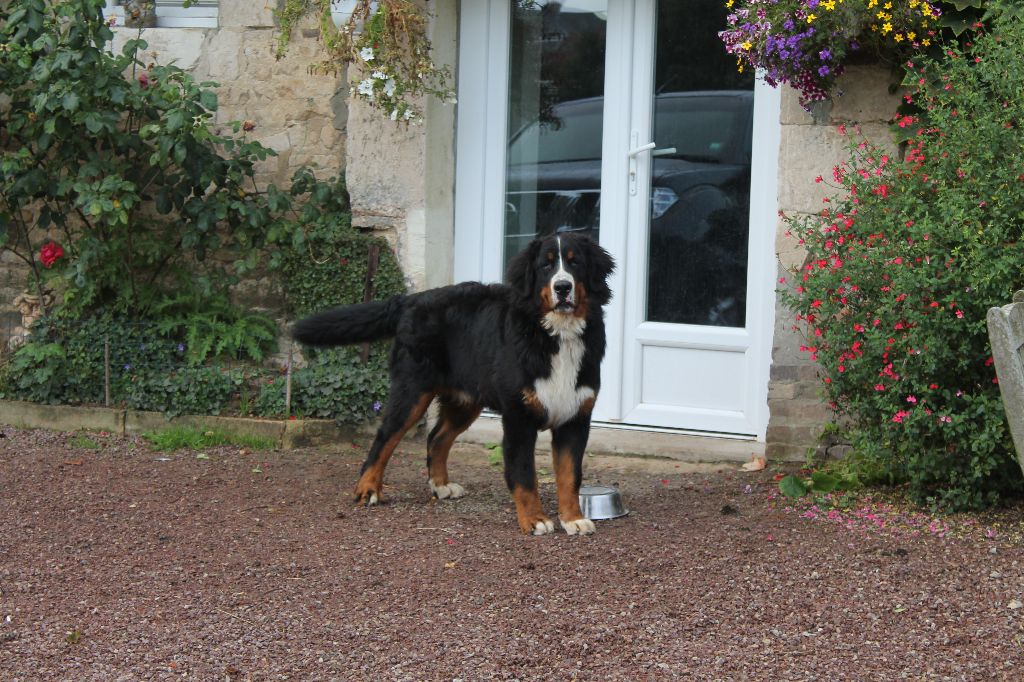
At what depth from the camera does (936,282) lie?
4.34m

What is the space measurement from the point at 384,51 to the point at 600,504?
268 centimetres

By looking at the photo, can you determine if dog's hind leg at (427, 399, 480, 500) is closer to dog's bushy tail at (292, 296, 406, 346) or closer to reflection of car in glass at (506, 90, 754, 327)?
dog's bushy tail at (292, 296, 406, 346)

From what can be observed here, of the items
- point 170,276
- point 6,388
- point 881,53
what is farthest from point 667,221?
point 6,388

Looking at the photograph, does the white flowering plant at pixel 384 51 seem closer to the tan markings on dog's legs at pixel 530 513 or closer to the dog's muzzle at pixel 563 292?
the dog's muzzle at pixel 563 292

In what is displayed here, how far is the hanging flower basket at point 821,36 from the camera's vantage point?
5016 mm

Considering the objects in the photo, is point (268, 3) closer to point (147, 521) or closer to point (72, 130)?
point (72, 130)

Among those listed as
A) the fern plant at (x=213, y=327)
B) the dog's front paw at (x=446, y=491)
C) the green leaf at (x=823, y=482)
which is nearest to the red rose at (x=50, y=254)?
the fern plant at (x=213, y=327)

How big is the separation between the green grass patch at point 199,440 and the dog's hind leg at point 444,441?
1362 mm

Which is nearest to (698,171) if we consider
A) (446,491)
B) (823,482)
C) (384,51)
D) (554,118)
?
(554,118)

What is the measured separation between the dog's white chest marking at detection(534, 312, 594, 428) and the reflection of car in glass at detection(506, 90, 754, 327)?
5.95 feet

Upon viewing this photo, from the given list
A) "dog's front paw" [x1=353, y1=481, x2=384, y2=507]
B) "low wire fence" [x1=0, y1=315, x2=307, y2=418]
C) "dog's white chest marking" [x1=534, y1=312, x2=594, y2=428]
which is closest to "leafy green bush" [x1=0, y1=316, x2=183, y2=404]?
"low wire fence" [x1=0, y1=315, x2=307, y2=418]

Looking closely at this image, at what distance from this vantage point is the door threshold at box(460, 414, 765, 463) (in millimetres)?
5996

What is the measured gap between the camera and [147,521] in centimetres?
Answer: 487

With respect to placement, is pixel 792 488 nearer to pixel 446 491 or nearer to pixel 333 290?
pixel 446 491
